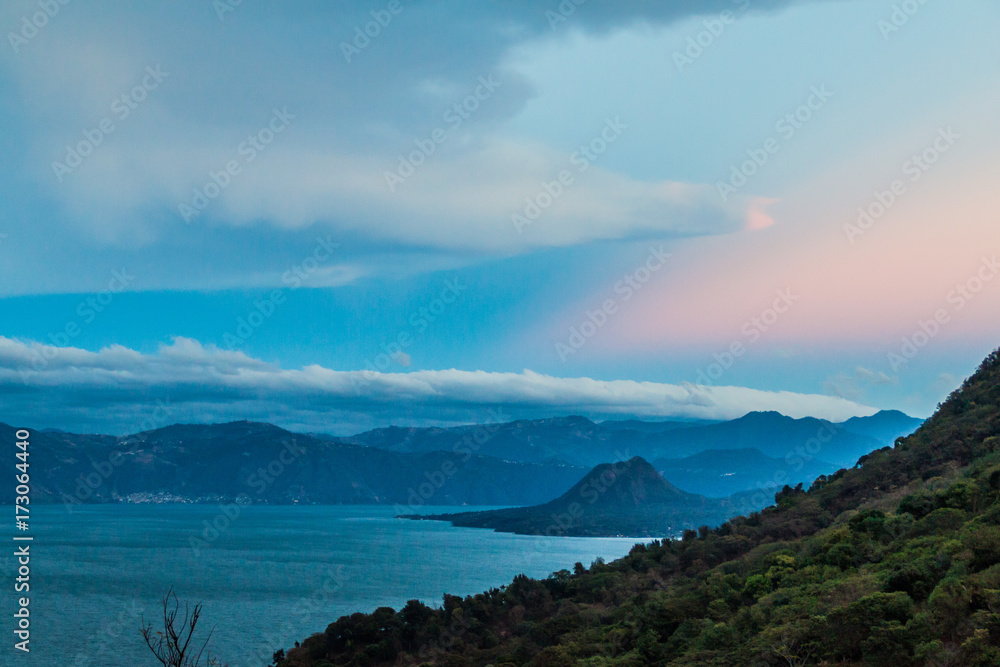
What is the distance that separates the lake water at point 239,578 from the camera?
59.7 metres

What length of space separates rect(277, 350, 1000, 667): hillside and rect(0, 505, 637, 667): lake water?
17.3m

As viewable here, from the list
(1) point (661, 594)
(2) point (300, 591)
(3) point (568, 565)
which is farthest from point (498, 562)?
(1) point (661, 594)

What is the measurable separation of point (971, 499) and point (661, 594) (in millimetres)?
15393

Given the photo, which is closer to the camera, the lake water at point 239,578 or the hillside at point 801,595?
the hillside at point 801,595

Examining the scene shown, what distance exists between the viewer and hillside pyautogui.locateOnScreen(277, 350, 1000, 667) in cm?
1830

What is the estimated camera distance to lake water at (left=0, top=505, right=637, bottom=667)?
59.7 m

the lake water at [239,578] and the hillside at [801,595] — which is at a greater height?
the hillside at [801,595]

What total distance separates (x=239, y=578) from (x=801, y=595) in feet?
284

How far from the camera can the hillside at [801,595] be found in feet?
60.0

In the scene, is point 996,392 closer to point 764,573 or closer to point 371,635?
point 764,573

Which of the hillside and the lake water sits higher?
the hillside

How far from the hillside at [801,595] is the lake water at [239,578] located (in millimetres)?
17282

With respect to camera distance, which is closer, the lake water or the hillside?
the hillside

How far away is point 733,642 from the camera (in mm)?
23797
